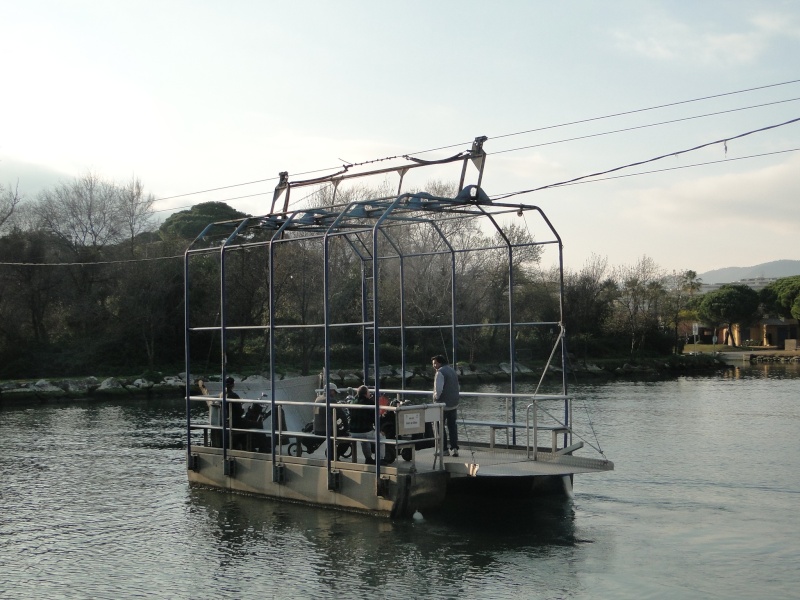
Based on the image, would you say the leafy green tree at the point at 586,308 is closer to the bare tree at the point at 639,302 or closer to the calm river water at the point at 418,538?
the bare tree at the point at 639,302

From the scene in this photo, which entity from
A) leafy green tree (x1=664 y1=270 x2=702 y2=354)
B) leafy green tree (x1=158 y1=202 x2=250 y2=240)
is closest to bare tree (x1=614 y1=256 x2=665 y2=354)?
leafy green tree (x1=664 y1=270 x2=702 y2=354)

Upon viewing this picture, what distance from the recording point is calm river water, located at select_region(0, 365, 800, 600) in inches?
522

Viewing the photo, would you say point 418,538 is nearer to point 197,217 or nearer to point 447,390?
point 447,390

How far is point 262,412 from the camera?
67.3 feet

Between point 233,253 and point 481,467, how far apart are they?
44.5 m

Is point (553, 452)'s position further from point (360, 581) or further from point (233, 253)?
point (233, 253)

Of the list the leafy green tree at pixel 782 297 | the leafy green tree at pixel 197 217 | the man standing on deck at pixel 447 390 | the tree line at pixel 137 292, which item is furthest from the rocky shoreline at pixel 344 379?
the leafy green tree at pixel 782 297

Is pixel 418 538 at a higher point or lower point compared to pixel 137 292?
lower

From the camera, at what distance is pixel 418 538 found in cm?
1562

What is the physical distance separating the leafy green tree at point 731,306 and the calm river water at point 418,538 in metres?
82.9

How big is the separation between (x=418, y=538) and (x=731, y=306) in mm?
96982

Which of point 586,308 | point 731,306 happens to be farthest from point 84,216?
point 731,306

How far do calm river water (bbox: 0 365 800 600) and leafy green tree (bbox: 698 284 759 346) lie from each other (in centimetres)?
8294

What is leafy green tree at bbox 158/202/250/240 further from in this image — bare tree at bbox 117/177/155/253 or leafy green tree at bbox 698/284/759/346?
leafy green tree at bbox 698/284/759/346
